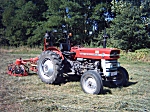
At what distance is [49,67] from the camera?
7.10 metres

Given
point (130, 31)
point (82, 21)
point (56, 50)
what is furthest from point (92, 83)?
point (82, 21)

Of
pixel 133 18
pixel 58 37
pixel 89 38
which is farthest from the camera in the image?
pixel 89 38

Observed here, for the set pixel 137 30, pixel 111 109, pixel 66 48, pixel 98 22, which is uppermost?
pixel 98 22

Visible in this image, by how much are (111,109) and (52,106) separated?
1.31 metres

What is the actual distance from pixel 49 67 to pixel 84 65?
4.18ft

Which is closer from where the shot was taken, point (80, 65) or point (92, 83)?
point (92, 83)

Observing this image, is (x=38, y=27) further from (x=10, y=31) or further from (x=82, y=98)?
(x=82, y=98)

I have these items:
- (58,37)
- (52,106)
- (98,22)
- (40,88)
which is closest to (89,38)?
(98,22)

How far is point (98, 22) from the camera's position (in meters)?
27.8

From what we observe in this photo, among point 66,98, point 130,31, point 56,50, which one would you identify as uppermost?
point 130,31

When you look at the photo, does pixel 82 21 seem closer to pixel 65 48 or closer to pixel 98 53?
pixel 65 48

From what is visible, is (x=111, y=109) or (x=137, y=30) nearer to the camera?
(x=111, y=109)

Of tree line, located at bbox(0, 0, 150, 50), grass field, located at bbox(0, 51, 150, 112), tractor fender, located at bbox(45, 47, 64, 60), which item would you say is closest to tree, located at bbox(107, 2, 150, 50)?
tree line, located at bbox(0, 0, 150, 50)

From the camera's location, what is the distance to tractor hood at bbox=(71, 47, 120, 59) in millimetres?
6034
